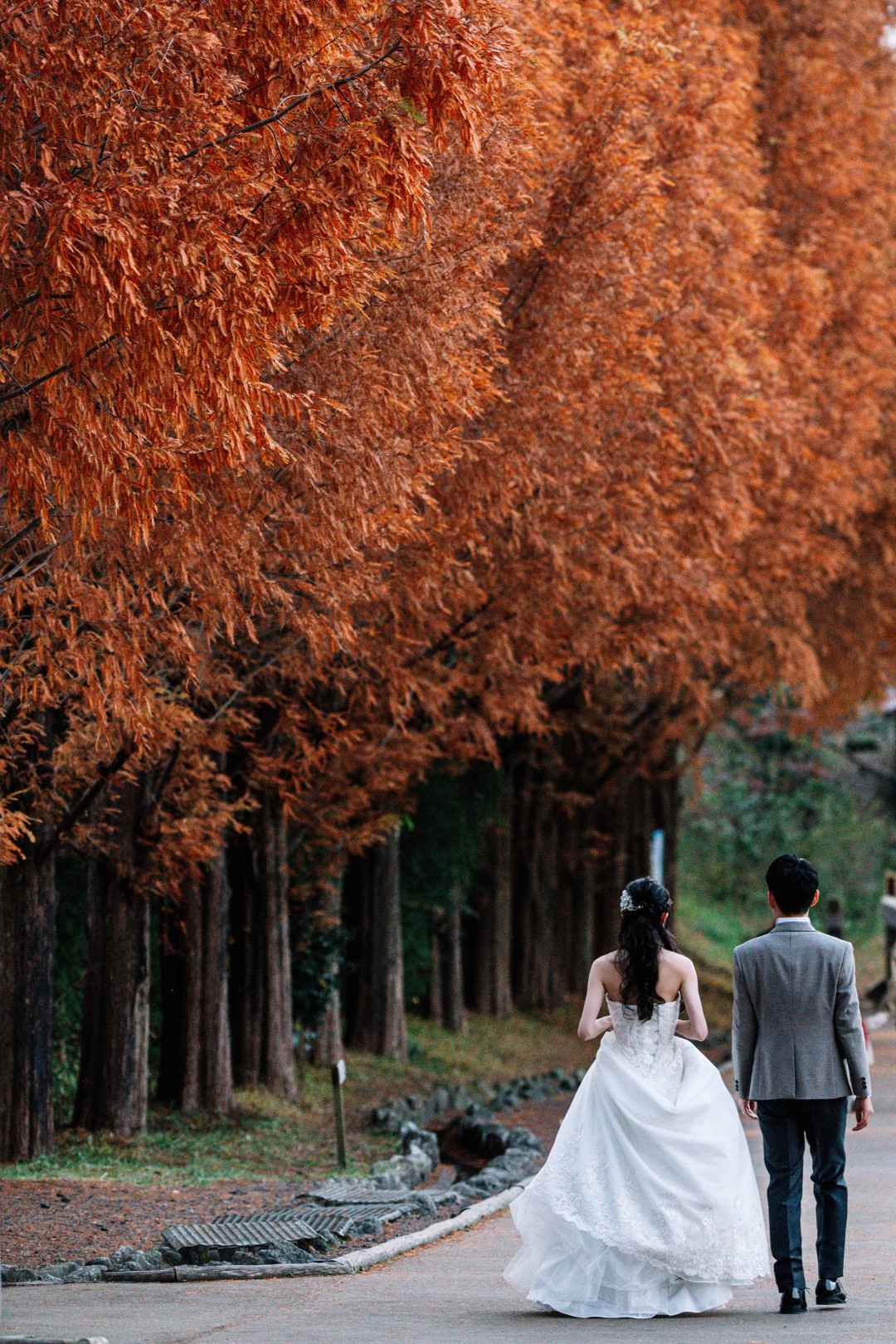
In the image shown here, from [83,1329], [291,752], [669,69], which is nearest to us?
[83,1329]

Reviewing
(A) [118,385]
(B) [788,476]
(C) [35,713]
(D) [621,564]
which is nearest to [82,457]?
(A) [118,385]

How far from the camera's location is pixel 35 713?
13203 millimetres

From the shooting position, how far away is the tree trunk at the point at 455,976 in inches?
1128

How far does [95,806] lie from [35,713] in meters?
2.42

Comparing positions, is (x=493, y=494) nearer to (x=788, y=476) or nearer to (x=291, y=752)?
(x=291, y=752)

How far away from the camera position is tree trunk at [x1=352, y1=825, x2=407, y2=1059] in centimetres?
2500

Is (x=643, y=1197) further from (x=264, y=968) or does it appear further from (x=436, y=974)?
(x=436, y=974)

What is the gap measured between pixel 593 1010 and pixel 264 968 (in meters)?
12.3

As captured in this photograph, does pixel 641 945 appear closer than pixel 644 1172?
No

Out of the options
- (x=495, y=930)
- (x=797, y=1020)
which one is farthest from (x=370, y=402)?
(x=495, y=930)

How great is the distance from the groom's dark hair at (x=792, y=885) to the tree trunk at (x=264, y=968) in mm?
11963

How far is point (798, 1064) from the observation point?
7.55m

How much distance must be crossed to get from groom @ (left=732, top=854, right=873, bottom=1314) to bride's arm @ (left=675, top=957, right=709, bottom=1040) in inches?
6.5

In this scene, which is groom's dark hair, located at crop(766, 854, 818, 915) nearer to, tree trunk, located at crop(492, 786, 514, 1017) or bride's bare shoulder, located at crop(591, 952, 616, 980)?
bride's bare shoulder, located at crop(591, 952, 616, 980)
